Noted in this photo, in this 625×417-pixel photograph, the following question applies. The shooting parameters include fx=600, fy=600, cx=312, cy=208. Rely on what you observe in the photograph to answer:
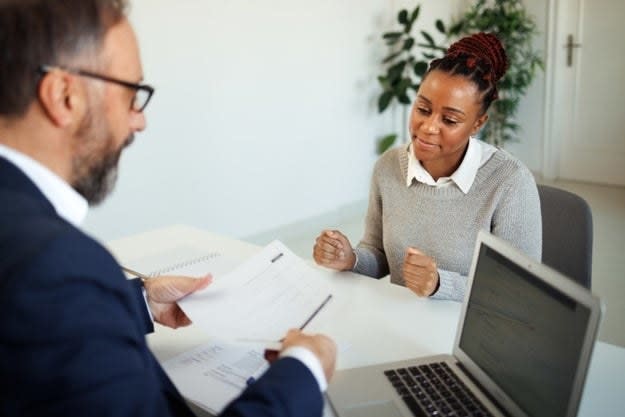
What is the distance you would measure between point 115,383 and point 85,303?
0.09 metres

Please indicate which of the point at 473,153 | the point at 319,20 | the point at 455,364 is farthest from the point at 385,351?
the point at 319,20

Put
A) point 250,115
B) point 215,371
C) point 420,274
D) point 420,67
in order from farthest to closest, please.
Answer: point 420,67
point 250,115
point 420,274
point 215,371

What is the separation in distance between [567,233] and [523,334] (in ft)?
2.37

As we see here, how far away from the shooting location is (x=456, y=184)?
1.54 metres

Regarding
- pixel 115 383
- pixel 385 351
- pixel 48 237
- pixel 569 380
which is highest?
pixel 48 237

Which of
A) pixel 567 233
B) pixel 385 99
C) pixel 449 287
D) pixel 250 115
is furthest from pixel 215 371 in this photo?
pixel 385 99

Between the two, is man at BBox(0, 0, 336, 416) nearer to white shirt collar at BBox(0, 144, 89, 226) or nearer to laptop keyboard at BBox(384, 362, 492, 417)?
white shirt collar at BBox(0, 144, 89, 226)

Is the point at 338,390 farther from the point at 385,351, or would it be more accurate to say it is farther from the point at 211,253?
the point at 211,253

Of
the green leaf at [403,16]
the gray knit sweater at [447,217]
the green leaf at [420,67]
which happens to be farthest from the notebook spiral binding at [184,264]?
the green leaf at [403,16]

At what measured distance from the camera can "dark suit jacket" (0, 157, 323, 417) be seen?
1.90 feet

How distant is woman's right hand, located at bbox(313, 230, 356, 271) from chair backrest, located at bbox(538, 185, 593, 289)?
1.69ft

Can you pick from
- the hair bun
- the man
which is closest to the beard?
the man

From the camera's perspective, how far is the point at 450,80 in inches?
58.8

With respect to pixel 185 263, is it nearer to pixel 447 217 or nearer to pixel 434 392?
pixel 447 217
